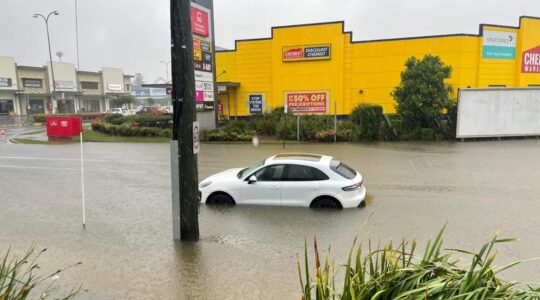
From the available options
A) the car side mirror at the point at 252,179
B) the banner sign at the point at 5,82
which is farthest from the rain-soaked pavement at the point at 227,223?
the banner sign at the point at 5,82

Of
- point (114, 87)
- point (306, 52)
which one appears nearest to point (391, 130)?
point (306, 52)

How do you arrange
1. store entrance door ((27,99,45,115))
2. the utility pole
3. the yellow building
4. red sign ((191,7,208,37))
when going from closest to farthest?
the utility pole
red sign ((191,7,208,37))
the yellow building
store entrance door ((27,99,45,115))

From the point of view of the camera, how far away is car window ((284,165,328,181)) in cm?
902

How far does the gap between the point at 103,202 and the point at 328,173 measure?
5994 mm

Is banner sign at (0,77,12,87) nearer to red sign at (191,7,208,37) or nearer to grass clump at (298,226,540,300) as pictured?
red sign at (191,7,208,37)

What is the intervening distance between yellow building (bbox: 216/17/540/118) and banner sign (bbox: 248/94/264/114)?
0.08 meters

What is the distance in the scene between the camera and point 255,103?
103ft

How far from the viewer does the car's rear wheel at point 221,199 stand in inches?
378

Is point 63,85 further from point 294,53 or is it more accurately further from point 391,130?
point 391,130

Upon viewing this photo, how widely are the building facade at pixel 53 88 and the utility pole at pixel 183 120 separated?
57004 millimetres

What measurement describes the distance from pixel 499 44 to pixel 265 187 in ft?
86.4

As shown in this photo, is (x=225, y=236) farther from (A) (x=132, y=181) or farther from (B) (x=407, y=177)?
(B) (x=407, y=177)

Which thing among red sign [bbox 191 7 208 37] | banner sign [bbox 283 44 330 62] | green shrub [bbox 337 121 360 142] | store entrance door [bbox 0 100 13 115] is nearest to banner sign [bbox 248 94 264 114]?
banner sign [bbox 283 44 330 62]

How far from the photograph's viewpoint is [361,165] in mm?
15250
